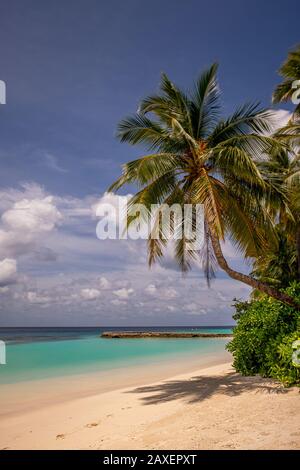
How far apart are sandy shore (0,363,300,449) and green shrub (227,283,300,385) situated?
1.30 ft

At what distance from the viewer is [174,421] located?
20.9ft

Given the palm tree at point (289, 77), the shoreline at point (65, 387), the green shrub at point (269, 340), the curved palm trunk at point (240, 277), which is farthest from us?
A: the palm tree at point (289, 77)

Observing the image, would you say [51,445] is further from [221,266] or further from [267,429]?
[221,266]

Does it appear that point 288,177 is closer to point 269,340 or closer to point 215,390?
point 269,340

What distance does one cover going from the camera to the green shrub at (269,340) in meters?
8.10

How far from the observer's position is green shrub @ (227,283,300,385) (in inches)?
319

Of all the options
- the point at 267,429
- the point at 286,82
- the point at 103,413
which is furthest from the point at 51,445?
the point at 286,82

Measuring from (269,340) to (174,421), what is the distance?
3.84 metres

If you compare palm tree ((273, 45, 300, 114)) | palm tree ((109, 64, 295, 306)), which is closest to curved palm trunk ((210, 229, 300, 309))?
palm tree ((109, 64, 295, 306))

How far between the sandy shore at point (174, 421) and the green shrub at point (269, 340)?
15.6 inches

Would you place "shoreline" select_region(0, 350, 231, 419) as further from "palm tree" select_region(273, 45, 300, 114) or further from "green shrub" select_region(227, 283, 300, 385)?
"palm tree" select_region(273, 45, 300, 114)

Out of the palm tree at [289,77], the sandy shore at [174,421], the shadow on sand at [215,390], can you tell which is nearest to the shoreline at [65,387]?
the sandy shore at [174,421]

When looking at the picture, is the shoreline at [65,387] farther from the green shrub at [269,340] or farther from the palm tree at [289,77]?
the palm tree at [289,77]

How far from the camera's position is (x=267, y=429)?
5445mm
